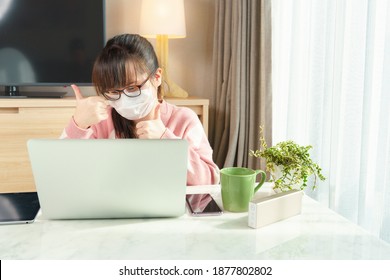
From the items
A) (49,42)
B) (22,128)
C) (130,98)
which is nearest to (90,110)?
(130,98)

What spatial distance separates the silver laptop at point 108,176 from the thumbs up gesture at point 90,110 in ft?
1.31

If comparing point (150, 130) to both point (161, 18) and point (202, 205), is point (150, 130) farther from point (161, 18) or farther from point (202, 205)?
point (161, 18)

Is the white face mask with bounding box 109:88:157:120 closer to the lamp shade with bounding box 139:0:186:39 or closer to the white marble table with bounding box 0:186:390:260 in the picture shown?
the white marble table with bounding box 0:186:390:260

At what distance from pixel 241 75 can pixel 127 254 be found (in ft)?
6.99

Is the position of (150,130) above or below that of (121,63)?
below

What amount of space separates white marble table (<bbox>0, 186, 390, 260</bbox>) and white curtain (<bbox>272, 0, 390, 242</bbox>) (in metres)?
0.75

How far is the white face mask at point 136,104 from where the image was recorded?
146 cm

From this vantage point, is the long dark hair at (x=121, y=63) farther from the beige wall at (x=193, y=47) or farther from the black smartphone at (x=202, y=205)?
the beige wall at (x=193, y=47)

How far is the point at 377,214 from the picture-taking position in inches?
70.8

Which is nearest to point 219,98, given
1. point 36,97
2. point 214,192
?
point 36,97

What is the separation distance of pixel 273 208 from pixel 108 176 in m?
0.38

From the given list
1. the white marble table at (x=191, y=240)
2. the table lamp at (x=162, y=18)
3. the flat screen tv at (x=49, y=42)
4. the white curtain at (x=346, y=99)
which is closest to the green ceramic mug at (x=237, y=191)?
the white marble table at (x=191, y=240)

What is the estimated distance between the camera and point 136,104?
1469mm

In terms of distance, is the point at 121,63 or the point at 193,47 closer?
the point at 121,63
